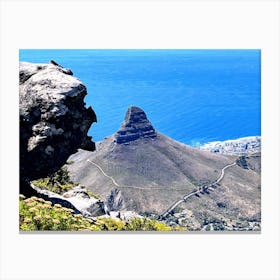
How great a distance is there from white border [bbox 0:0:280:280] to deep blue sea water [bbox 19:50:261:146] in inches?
14.4

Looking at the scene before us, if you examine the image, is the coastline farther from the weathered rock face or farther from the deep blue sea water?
the weathered rock face

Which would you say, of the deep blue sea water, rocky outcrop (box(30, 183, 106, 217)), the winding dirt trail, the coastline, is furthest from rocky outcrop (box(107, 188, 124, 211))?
the deep blue sea water

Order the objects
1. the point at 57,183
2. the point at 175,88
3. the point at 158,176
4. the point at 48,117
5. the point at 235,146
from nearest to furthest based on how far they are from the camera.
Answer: the point at 48,117 → the point at 57,183 → the point at 175,88 → the point at 235,146 → the point at 158,176

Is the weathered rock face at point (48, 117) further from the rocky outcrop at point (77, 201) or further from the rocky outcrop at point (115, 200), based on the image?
the rocky outcrop at point (115, 200)

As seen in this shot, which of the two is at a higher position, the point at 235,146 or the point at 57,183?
the point at 235,146

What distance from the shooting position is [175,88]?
400 inches

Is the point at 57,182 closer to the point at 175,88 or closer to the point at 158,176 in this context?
the point at 175,88
